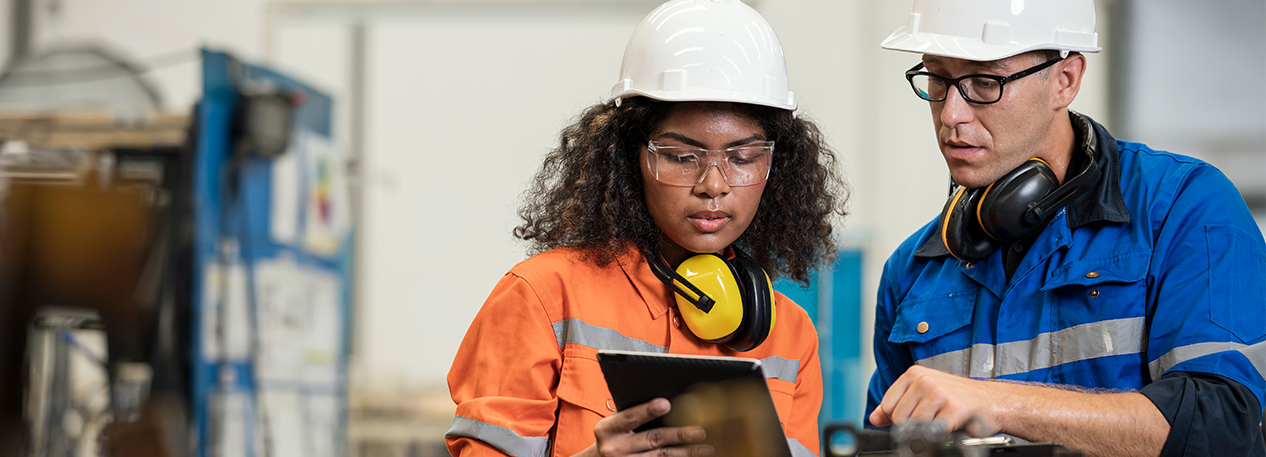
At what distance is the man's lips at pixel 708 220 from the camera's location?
5.59 feet

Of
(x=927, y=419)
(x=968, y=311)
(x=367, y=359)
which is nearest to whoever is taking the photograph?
(x=927, y=419)

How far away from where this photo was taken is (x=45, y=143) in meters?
3.90

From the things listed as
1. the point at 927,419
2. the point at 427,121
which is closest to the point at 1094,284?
the point at 927,419

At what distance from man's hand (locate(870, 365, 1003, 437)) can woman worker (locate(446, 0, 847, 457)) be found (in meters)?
0.34

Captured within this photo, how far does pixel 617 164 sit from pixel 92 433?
376cm

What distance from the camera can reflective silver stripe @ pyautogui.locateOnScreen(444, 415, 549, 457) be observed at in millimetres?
1497

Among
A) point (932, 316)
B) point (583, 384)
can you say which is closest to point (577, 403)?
point (583, 384)

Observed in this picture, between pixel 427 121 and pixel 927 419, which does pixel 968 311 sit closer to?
pixel 927 419

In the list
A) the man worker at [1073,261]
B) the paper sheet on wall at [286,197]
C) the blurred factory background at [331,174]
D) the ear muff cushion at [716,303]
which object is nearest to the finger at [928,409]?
the man worker at [1073,261]

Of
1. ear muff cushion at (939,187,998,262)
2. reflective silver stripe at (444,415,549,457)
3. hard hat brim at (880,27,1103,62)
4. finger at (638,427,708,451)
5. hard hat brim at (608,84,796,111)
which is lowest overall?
reflective silver stripe at (444,415,549,457)

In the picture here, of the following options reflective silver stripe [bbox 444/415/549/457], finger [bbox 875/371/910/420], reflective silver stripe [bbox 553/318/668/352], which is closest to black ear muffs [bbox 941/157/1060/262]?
finger [bbox 875/371/910/420]

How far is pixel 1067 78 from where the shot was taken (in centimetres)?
183

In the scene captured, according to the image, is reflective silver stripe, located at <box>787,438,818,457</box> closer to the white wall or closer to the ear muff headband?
the ear muff headband

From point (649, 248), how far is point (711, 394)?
0.60 metres
